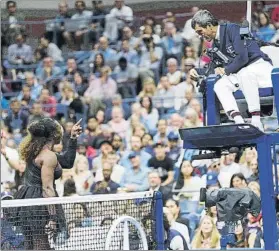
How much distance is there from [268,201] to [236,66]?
126 centimetres

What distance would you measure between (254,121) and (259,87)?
29cm

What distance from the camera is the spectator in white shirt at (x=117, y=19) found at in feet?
64.5

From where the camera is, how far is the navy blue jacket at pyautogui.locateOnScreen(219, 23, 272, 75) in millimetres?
9016

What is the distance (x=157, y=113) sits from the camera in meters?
17.2

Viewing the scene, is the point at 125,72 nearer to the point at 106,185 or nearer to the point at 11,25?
the point at 11,25

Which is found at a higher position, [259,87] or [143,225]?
[259,87]

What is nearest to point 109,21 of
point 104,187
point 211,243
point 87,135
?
point 87,135

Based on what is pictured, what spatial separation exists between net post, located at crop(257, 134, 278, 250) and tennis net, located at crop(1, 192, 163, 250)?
1.06 meters

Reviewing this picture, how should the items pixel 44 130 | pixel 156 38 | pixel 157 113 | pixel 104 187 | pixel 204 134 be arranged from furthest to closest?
pixel 156 38, pixel 157 113, pixel 104 187, pixel 44 130, pixel 204 134

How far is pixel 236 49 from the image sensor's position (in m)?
9.04

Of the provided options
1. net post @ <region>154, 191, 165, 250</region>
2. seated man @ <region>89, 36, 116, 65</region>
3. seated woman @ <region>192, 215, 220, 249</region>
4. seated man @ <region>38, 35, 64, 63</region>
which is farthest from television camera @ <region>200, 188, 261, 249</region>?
seated man @ <region>38, 35, 64, 63</region>

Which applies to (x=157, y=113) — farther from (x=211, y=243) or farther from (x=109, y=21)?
(x=211, y=243)

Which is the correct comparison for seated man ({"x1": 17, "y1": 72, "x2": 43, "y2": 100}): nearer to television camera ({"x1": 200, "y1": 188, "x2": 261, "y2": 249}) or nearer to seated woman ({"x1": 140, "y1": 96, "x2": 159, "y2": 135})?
seated woman ({"x1": 140, "y1": 96, "x2": 159, "y2": 135})

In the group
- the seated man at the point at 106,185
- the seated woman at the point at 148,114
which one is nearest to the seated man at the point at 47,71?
the seated woman at the point at 148,114
